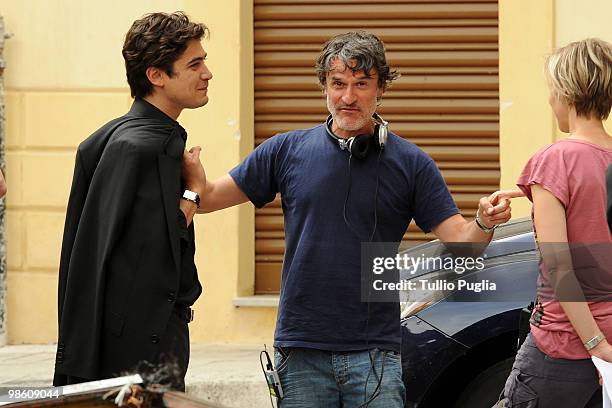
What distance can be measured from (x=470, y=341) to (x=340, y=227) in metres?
1.51

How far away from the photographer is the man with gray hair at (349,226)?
159 inches

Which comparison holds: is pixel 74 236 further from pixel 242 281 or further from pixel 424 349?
pixel 242 281

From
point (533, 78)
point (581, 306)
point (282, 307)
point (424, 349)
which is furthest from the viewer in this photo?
point (533, 78)

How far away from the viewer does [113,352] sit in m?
3.71

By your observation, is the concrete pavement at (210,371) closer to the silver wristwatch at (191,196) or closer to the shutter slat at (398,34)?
the shutter slat at (398,34)

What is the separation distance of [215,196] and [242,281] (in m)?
5.48

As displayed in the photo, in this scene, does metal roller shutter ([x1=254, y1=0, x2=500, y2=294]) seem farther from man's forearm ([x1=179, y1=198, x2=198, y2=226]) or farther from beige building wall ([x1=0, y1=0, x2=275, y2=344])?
man's forearm ([x1=179, y1=198, x2=198, y2=226])

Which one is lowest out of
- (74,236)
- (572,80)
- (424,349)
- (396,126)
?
(424,349)

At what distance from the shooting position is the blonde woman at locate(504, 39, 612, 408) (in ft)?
12.0

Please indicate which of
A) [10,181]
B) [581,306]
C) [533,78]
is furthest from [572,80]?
[10,181]

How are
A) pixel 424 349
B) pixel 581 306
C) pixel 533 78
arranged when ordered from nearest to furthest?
1. pixel 581 306
2. pixel 424 349
3. pixel 533 78

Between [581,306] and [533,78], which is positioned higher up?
[533,78]
